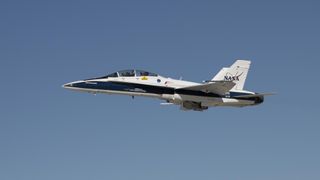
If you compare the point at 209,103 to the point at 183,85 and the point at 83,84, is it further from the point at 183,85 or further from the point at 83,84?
the point at 83,84

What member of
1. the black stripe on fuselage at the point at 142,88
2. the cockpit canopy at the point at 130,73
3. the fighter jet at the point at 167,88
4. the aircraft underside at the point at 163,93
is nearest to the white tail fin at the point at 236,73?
the fighter jet at the point at 167,88

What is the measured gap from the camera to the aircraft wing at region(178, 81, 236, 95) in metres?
63.7

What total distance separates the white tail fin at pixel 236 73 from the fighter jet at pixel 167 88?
125 inches

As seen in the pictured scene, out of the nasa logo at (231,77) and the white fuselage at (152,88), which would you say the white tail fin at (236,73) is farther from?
the white fuselage at (152,88)

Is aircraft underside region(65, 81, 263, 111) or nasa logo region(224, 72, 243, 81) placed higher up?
nasa logo region(224, 72, 243, 81)

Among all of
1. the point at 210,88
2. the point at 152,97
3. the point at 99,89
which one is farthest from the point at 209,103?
the point at 99,89

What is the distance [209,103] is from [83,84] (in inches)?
515

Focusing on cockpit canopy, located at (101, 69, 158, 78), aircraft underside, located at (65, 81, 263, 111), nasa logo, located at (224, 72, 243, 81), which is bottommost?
aircraft underside, located at (65, 81, 263, 111)

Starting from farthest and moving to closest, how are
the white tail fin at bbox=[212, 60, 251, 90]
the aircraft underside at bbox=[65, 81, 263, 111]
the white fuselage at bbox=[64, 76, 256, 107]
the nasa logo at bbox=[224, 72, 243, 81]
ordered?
the nasa logo at bbox=[224, 72, 243, 81] → the white tail fin at bbox=[212, 60, 251, 90] → the white fuselage at bbox=[64, 76, 256, 107] → the aircraft underside at bbox=[65, 81, 263, 111]

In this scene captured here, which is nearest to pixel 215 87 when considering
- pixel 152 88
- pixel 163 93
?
pixel 163 93

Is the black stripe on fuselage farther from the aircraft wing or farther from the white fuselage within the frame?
the aircraft wing

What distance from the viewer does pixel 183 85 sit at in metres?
65.1

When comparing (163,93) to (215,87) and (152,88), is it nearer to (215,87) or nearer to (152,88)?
(152,88)

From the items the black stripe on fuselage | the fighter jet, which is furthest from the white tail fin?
the black stripe on fuselage
